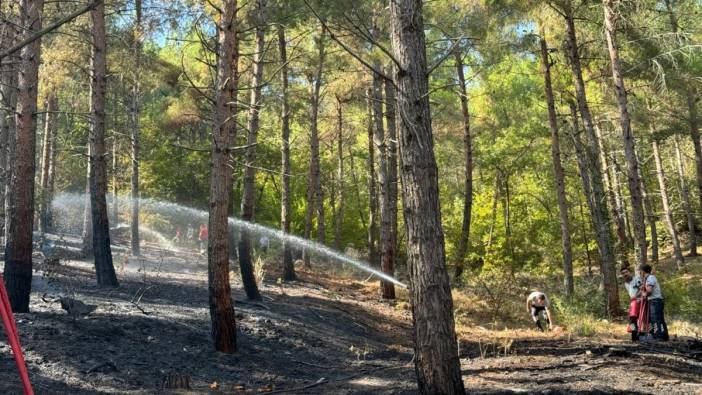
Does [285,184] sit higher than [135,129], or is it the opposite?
[135,129]

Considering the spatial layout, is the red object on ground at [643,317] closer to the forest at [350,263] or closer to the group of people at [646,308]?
the group of people at [646,308]

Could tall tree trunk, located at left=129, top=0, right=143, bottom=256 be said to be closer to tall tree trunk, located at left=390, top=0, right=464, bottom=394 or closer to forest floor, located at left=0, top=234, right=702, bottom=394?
forest floor, located at left=0, top=234, right=702, bottom=394

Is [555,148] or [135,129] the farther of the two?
[135,129]

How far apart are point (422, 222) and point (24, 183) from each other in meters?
6.70

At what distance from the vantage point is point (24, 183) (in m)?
9.24

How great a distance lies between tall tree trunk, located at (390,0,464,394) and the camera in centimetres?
521

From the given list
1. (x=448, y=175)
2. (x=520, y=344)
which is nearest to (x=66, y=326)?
(x=520, y=344)

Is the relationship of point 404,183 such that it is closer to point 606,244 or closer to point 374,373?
point 374,373

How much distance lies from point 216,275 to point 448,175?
29.7 metres

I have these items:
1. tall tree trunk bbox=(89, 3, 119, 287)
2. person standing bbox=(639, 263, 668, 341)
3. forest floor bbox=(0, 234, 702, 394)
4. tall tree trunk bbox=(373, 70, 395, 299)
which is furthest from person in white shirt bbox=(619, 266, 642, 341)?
tall tree trunk bbox=(89, 3, 119, 287)

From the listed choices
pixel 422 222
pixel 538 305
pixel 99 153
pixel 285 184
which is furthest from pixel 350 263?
pixel 422 222

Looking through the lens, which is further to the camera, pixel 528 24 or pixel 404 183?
pixel 528 24

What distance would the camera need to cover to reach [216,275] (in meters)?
8.48

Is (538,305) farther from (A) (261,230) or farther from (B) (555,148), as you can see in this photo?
(A) (261,230)
